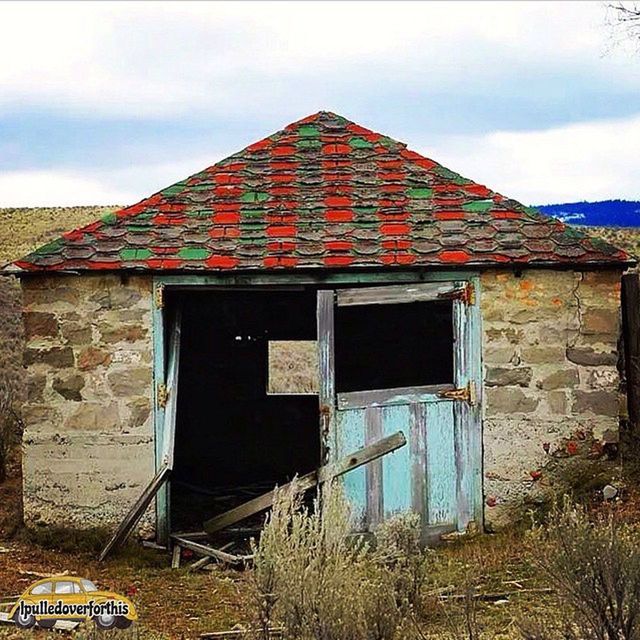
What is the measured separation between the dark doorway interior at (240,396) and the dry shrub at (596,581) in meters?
7.44

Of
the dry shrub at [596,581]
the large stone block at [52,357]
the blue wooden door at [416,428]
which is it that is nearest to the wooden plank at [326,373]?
the blue wooden door at [416,428]

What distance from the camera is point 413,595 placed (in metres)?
5.68

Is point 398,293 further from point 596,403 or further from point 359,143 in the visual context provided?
point 359,143

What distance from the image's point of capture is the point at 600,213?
13547 millimetres

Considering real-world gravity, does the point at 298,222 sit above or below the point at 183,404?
above

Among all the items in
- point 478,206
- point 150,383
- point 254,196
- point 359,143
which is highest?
point 359,143

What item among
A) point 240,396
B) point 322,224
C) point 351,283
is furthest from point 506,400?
point 240,396

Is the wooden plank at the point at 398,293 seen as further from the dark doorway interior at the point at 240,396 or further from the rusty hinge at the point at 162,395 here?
the dark doorway interior at the point at 240,396

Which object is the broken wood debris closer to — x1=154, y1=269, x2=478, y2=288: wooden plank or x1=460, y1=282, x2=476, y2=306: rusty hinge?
x1=154, y1=269, x2=478, y2=288: wooden plank

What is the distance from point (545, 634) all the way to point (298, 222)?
A: 15.1 ft

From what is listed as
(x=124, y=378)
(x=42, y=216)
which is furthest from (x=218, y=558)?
(x=42, y=216)

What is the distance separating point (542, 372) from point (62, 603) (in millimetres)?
4210

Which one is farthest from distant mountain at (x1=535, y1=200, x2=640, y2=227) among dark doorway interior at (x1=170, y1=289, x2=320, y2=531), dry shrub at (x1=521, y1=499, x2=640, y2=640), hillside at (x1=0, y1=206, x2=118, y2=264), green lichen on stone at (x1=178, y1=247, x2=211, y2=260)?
hillside at (x1=0, y1=206, x2=118, y2=264)

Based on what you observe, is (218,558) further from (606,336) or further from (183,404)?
(183,404)
